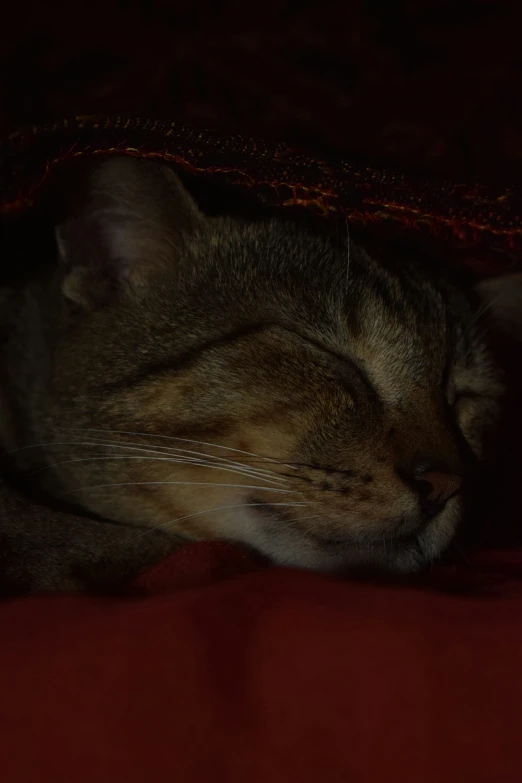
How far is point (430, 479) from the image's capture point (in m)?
0.96

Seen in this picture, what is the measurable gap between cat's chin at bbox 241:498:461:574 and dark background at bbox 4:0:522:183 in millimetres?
698

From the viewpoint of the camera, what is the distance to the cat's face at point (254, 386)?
0.97m

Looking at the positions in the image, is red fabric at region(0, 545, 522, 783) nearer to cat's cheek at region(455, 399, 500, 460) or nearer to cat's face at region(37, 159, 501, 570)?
cat's face at region(37, 159, 501, 570)

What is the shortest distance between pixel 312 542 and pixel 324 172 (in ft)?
2.07

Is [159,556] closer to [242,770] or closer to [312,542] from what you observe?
[312,542]

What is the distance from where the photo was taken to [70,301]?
1.17 meters

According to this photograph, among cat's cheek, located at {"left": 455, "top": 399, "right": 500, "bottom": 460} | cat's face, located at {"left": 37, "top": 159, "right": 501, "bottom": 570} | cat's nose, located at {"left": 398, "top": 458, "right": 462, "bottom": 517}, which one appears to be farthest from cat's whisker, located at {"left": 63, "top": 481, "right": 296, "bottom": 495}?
cat's cheek, located at {"left": 455, "top": 399, "right": 500, "bottom": 460}

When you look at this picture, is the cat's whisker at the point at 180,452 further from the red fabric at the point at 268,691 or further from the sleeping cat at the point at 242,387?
the red fabric at the point at 268,691

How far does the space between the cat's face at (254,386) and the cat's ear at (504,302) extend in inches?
7.5

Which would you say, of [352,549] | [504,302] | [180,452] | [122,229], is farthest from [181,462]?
[504,302]

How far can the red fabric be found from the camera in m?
0.52

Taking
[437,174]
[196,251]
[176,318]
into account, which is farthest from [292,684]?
[437,174]

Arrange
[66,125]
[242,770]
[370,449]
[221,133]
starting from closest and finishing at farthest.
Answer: [242,770] → [370,449] → [66,125] → [221,133]

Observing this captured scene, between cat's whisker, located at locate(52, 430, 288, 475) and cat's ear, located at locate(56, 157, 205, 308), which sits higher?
cat's ear, located at locate(56, 157, 205, 308)
